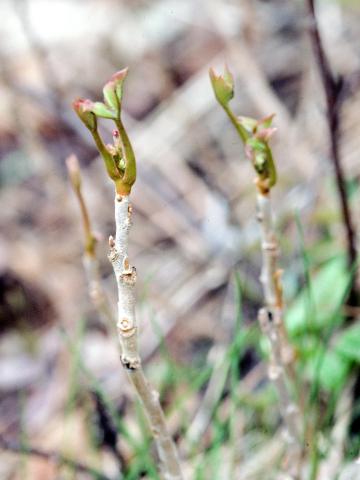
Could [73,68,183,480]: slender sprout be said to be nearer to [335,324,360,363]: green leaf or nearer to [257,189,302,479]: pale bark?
[257,189,302,479]: pale bark

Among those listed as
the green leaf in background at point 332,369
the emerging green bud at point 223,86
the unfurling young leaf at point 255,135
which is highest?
the emerging green bud at point 223,86

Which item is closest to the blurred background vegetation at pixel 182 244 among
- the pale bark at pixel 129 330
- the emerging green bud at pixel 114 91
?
the pale bark at pixel 129 330

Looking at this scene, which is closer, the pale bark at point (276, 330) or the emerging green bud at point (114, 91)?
the emerging green bud at point (114, 91)

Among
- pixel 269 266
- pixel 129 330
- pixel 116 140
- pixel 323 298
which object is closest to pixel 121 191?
pixel 116 140

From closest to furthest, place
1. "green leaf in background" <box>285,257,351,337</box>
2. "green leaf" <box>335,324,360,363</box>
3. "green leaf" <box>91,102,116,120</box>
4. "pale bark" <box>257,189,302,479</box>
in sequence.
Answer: "green leaf" <box>91,102,116,120</box>, "pale bark" <box>257,189,302,479</box>, "green leaf" <box>335,324,360,363</box>, "green leaf in background" <box>285,257,351,337</box>

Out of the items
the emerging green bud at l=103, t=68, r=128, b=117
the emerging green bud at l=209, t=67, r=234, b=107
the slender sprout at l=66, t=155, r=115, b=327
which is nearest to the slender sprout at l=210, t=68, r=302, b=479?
the emerging green bud at l=209, t=67, r=234, b=107

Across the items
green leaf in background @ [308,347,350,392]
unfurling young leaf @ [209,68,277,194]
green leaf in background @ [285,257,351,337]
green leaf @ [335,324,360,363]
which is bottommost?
green leaf in background @ [308,347,350,392]

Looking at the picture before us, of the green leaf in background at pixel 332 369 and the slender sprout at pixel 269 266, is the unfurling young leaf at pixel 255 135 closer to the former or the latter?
the slender sprout at pixel 269 266

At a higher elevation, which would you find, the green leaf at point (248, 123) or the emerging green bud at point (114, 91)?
the emerging green bud at point (114, 91)

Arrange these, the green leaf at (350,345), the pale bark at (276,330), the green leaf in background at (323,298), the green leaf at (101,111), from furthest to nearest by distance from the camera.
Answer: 1. the green leaf in background at (323,298)
2. the green leaf at (350,345)
3. the pale bark at (276,330)
4. the green leaf at (101,111)
